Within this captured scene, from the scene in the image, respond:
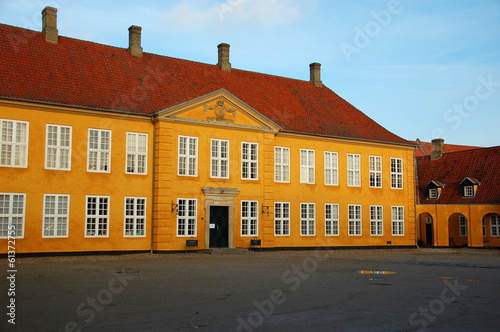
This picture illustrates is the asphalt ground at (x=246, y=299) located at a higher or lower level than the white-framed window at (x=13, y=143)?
lower

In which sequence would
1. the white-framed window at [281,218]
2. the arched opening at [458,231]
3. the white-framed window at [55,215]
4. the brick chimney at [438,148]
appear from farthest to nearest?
the brick chimney at [438,148]
the arched opening at [458,231]
the white-framed window at [281,218]
the white-framed window at [55,215]

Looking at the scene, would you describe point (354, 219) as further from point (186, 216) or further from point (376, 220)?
point (186, 216)

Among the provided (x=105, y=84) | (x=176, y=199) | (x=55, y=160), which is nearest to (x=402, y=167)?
(x=176, y=199)

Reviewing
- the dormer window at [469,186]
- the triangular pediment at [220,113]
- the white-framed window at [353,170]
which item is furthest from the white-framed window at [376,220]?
the dormer window at [469,186]

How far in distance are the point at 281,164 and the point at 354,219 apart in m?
6.79

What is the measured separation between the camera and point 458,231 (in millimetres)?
47375

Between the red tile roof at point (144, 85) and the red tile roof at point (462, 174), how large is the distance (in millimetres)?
8898

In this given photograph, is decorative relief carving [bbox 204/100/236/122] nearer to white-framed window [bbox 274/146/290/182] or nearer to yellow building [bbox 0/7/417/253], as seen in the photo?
yellow building [bbox 0/7/417/253]

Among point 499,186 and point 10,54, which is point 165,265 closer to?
point 10,54

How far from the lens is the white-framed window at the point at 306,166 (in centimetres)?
3572

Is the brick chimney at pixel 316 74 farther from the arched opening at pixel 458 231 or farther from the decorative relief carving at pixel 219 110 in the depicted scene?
the arched opening at pixel 458 231

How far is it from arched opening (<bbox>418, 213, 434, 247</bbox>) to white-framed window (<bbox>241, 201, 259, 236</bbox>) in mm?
21314

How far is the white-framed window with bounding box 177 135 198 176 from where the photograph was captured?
3075 centimetres

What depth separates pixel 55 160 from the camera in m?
27.5
